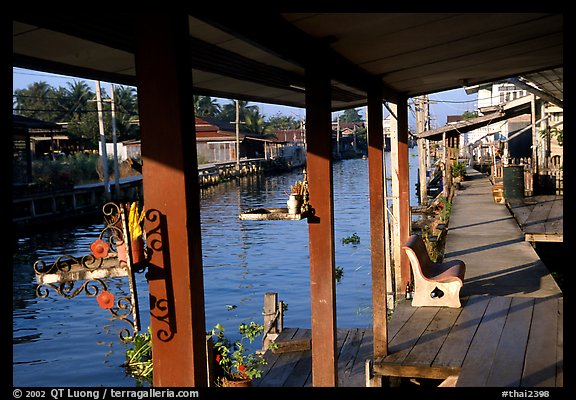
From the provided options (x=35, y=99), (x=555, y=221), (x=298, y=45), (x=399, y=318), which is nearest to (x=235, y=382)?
(x=399, y=318)

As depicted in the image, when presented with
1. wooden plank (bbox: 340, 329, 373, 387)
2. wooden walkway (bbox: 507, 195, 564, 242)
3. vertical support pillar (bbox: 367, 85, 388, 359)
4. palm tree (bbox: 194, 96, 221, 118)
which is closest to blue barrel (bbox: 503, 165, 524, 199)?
wooden walkway (bbox: 507, 195, 564, 242)

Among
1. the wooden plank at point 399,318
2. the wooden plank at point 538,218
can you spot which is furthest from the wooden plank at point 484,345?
the wooden plank at point 538,218

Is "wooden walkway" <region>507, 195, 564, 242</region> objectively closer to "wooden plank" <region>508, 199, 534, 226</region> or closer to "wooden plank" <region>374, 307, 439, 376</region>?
"wooden plank" <region>508, 199, 534, 226</region>

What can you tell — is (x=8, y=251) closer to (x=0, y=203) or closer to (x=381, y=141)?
(x=0, y=203)

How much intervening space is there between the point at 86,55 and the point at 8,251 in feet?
7.70

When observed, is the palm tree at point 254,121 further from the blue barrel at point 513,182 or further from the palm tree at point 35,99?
the blue barrel at point 513,182

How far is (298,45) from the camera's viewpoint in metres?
4.33

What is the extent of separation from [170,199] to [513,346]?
4696 millimetres

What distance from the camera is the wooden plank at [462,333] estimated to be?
19.8 ft

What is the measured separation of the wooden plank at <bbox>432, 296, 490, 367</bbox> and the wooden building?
68 centimetres

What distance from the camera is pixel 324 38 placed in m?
4.62

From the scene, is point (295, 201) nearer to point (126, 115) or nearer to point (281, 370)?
point (281, 370)

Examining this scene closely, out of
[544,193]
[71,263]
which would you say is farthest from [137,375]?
[544,193]

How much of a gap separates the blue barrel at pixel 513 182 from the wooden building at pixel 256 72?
799 cm
